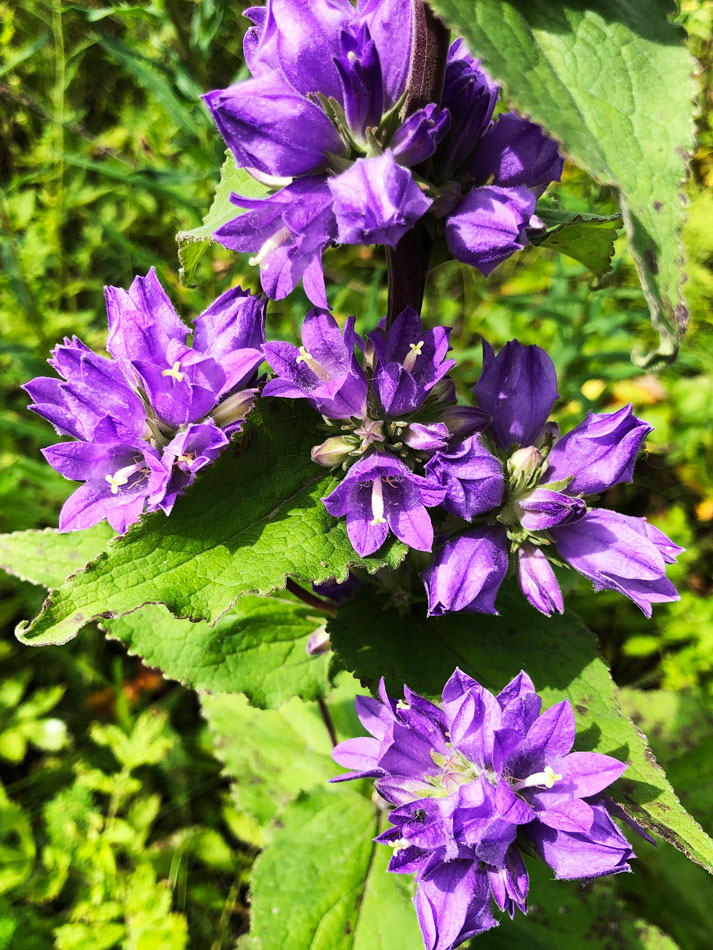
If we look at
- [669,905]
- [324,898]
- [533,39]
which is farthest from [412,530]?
[669,905]

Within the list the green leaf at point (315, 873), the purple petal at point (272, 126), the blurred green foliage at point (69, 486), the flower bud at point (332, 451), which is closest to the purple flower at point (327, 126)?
the purple petal at point (272, 126)

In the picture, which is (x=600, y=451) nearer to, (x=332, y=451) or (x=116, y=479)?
(x=332, y=451)

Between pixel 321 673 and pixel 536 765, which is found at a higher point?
pixel 536 765

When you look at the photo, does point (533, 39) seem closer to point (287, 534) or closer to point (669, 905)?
point (287, 534)

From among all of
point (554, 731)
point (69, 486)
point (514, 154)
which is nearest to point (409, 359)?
point (514, 154)

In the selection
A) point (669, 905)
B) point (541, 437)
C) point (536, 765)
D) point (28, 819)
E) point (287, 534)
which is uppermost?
point (287, 534)

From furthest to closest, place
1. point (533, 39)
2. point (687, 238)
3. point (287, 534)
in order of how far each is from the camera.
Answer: point (687, 238) < point (287, 534) < point (533, 39)
